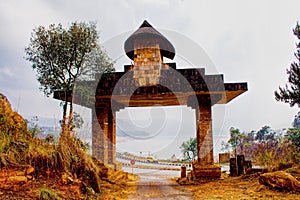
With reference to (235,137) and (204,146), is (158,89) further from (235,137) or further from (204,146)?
(235,137)

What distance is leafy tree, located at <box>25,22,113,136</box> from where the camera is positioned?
28.5 feet

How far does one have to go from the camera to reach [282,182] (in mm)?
6172

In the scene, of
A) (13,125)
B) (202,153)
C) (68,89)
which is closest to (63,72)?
(68,89)

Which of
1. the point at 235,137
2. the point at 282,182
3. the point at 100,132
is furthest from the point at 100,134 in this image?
the point at 235,137

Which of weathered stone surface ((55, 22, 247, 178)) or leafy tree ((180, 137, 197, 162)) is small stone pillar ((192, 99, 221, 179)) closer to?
weathered stone surface ((55, 22, 247, 178))

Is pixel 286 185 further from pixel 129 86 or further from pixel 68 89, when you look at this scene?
pixel 68 89

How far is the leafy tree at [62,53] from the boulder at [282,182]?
234 inches

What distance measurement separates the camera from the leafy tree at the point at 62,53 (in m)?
8.69

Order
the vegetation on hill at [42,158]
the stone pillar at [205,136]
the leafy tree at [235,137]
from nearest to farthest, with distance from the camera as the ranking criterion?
the vegetation on hill at [42,158], the stone pillar at [205,136], the leafy tree at [235,137]

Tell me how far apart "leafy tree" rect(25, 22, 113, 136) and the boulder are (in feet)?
19.5

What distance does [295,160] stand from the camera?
8.35m

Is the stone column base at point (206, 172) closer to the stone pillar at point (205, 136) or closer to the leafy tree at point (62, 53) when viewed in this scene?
the stone pillar at point (205, 136)

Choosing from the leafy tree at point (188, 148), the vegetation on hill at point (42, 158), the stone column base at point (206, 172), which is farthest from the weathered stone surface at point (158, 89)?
the leafy tree at point (188, 148)

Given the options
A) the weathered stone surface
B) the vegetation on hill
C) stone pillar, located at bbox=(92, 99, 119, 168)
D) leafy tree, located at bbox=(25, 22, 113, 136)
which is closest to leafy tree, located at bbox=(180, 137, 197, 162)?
the weathered stone surface
